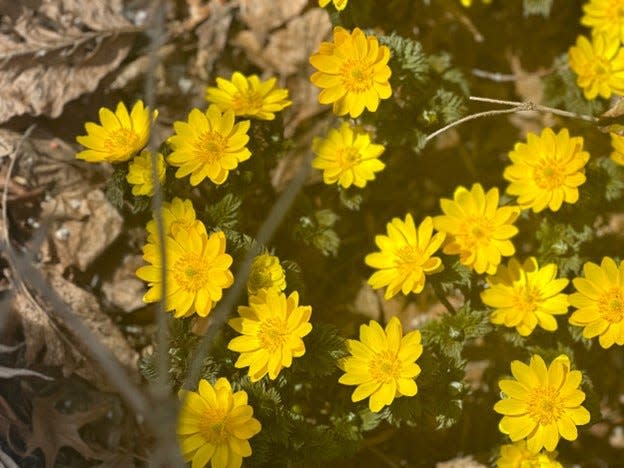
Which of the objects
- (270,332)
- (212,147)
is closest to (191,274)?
(270,332)

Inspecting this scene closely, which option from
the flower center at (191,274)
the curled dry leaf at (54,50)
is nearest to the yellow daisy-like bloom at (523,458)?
the flower center at (191,274)

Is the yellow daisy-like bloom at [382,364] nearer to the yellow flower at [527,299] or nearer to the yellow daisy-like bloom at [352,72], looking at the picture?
the yellow flower at [527,299]

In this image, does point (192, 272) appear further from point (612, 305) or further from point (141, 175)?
point (612, 305)

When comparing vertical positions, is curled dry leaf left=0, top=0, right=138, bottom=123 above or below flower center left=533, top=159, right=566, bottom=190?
above

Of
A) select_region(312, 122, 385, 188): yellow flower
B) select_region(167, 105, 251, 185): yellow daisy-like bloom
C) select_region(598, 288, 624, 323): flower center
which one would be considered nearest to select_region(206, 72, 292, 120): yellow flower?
select_region(167, 105, 251, 185): yellow daisy-like bloom

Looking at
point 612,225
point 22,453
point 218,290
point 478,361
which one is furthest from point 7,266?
point 612,225

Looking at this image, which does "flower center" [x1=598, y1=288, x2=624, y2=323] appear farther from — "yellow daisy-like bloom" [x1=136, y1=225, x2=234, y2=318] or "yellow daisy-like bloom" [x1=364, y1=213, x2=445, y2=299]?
"yellow daisy-like bloom" [x1=136, y1=225, x2=234, y2=318]

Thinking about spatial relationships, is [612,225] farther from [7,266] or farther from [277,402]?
[7,266]
